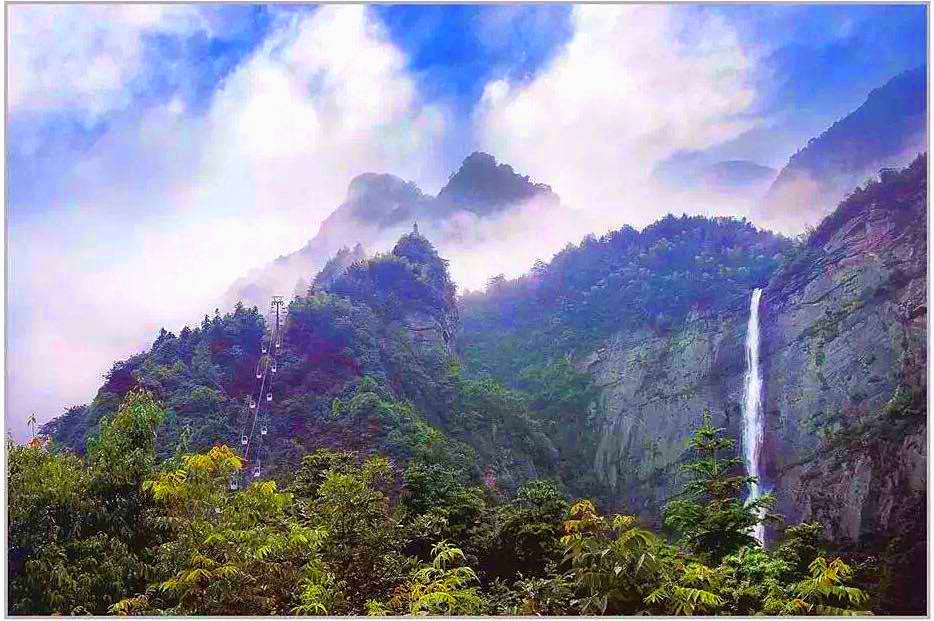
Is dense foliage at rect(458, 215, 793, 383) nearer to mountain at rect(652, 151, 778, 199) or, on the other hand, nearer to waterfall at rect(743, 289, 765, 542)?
waterfall at rect(743, 289, 765, 542)

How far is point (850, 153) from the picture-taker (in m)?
6.71

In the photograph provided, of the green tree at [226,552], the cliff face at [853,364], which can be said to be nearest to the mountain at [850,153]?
the cliff face at [853,364]

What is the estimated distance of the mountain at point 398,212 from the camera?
687 centimetres

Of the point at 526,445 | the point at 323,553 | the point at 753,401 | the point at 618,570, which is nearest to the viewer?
the point at 618,570

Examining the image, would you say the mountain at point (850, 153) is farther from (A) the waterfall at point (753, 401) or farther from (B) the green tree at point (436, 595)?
(B) the green tree at point (436, 595)

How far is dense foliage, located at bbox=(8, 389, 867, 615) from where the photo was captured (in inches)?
135

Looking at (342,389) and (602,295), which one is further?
(602,295)

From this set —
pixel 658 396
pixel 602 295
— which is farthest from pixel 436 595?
pixel 602 295

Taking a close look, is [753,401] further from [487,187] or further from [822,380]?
[487,187]

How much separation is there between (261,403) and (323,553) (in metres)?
3.52

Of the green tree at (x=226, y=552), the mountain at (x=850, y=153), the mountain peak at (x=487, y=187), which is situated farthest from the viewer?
the mountain peak at (x=487, y=187)

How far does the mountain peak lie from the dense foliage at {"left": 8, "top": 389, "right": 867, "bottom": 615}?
10.3 ft

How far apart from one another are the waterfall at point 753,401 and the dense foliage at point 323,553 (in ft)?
12.2

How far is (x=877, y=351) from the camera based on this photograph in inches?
261
